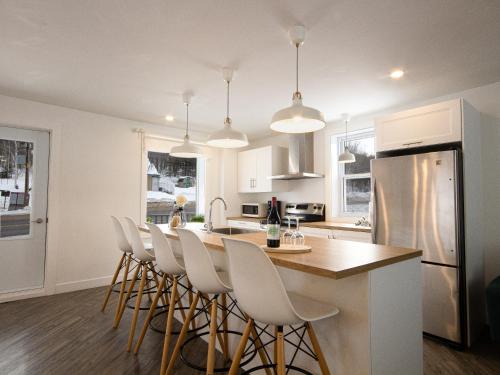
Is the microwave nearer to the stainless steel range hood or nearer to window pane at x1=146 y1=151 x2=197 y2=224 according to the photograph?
the stainless steel range hood

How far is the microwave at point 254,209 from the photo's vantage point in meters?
5.40

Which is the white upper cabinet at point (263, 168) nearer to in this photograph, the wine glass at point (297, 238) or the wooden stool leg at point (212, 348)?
the wine glass at point (297, 238)

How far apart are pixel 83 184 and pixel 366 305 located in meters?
3.92

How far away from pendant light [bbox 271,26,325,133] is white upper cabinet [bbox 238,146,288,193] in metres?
2.78

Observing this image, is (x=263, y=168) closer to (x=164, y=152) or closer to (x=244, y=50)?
(x=164, y=152)

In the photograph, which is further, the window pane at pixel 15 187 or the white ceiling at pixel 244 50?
the window pane at pixel 15 187

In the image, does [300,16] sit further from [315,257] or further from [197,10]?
[315,257]

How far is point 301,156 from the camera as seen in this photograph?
460 cm

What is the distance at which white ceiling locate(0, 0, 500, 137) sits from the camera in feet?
6.17

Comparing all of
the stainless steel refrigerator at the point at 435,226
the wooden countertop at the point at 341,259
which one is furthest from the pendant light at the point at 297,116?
the stainless steel refrigerator at the point at 435,226

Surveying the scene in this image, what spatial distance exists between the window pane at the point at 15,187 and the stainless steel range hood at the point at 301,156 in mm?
3437

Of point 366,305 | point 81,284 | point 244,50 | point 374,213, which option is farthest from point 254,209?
point 366,305

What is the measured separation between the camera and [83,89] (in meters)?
3.27

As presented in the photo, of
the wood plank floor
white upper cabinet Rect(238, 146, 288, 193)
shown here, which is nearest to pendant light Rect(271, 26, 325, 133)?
the wood plank floor
